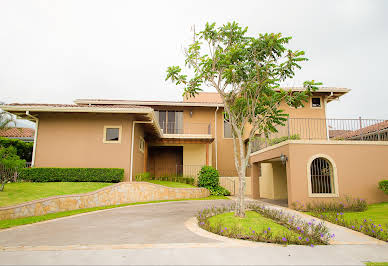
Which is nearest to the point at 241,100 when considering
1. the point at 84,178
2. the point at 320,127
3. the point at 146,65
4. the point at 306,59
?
the point at 306,59

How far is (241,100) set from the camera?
337 inches

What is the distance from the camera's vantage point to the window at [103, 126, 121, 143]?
13184 millimetres

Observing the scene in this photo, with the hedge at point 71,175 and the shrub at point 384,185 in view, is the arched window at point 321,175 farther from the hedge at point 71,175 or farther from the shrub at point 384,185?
the hedge at point 71,175

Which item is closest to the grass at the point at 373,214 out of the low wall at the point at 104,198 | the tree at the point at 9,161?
the low wall at the point at 104,198

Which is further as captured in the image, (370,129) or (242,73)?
(370,129)

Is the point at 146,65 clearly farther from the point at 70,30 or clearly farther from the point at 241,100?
the point at 241,100

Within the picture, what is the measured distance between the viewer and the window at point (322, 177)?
32.9 ft

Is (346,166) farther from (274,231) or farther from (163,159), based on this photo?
(163,159)

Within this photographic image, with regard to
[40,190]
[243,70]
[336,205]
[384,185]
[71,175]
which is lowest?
[336,205]

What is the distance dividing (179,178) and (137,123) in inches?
231

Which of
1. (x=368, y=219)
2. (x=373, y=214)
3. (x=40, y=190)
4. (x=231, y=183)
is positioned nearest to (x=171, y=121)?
(x=231, y=183)

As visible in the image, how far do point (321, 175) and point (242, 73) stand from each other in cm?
563

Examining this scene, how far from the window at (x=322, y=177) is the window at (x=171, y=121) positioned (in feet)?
39.0

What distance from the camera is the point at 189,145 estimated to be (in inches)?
784
